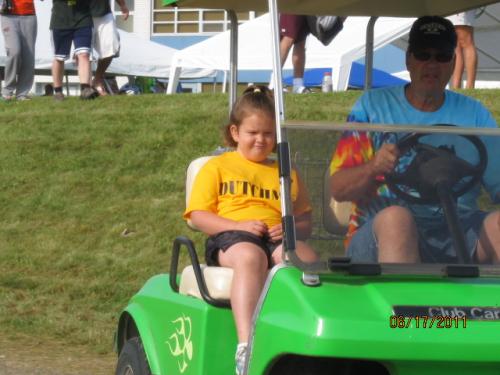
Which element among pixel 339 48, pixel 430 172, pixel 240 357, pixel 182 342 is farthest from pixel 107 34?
pixel 240 357

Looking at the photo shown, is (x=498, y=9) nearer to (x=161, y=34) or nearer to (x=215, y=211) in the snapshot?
(x=215, y=211)

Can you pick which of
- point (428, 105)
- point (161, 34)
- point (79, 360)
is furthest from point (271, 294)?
point (161, 34)

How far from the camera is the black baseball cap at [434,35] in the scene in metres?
4.07

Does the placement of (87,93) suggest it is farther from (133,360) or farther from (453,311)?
Answer: (453,311)

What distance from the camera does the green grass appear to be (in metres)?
6.93

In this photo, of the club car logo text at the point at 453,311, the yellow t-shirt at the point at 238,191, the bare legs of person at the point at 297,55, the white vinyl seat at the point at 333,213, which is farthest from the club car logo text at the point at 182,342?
the bare legs of person at the point at 297,55

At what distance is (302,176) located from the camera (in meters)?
3.41

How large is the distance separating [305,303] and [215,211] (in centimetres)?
113

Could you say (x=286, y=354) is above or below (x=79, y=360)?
above

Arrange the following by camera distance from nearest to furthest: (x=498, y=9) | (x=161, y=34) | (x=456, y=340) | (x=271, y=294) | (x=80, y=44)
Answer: (x=456, y=340) → (x=271, y=294) → (x=80, y=44) → (x=498, y=9) → (x=161, y=34)

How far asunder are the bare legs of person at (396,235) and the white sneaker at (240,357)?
1.55 ft

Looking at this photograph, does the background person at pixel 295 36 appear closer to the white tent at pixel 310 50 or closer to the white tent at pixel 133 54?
the white tent at pixel 310 50

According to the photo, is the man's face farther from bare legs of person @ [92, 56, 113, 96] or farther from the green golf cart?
bare legs of person @ [92, 56, 113, 96]

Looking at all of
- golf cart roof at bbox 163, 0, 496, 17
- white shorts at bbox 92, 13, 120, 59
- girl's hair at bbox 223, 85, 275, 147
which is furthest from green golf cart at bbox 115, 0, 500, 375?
white shorts at bbox 92, 13, 120, 59
